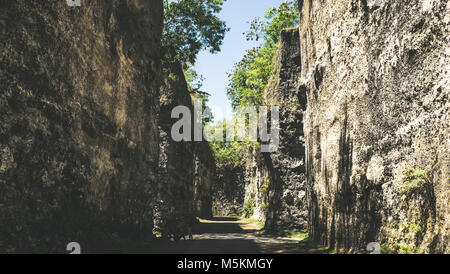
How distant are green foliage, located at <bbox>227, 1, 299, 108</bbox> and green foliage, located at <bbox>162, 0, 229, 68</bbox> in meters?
5.47

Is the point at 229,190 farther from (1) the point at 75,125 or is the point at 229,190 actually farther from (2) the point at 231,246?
(1) the point at 75,125

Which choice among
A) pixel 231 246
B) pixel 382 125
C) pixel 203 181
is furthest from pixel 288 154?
pixel 203 181

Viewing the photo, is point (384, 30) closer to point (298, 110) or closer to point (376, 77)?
point (376, 77)

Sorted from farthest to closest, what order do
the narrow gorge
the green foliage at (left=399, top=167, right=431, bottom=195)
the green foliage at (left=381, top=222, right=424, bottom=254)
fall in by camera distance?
the green foliage at (left=381, top=222, right=424, bottom=254) < the green foliage at (left=399, top=167, right=431, bottom=195) < the narrow gorge

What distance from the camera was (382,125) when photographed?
7242 millimetres

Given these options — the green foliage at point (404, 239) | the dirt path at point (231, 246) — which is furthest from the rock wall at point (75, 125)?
the green foliage at point (404, 239)

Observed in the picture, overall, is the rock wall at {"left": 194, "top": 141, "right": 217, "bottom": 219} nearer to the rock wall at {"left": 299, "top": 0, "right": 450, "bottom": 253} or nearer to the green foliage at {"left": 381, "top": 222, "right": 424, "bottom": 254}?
the rock wall at {"left": 299, "top": 0, "right": 450, "bottom": 253}

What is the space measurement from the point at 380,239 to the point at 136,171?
7.22m

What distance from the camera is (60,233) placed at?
6824 millimetres

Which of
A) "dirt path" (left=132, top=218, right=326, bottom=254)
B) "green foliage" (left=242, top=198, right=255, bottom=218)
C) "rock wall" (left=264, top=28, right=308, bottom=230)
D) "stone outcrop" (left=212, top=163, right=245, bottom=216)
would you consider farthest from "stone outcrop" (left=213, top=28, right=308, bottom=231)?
"stone outcrop" (left=212, top=163, right=245, bottom=216)

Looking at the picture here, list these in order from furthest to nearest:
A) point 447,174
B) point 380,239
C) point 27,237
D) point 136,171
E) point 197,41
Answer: point 197,41 → point 136,171 → point 380,239 → point 27,237 → point 447,174

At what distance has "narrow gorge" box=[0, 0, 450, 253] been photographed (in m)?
5.63

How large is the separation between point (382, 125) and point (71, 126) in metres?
5.92

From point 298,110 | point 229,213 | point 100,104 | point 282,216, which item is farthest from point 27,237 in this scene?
point 229,213
